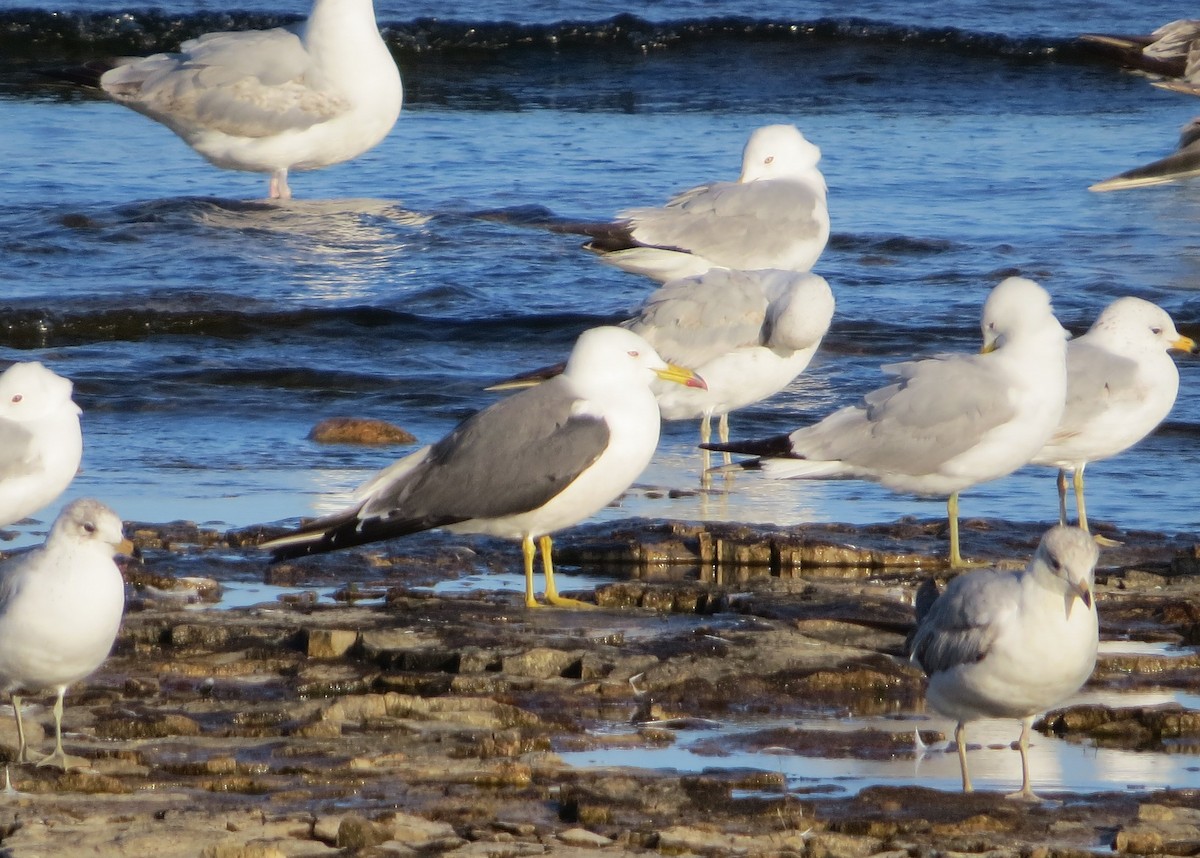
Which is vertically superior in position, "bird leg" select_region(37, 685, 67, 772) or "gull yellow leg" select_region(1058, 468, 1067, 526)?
"bird leg" select_region(37, 685, 67, 772)

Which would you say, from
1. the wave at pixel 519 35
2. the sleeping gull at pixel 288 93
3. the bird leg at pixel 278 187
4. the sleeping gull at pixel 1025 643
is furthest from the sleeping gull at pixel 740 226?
the wave at pixel 519 35

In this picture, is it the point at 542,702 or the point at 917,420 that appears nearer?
the point at 542,702

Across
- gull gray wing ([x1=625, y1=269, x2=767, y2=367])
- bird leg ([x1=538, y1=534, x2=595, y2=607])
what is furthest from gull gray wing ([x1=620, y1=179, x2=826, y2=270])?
bird leg ([x1=538, y1=534, x2=595, y2=607])

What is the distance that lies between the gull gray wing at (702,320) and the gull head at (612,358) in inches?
71.0

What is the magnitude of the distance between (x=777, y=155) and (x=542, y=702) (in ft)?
19.2

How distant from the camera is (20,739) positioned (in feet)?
14.2

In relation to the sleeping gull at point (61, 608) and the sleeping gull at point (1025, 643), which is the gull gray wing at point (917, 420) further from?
the sleeping gull at point (61, 608)

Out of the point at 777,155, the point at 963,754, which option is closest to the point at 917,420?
the point at 963,754

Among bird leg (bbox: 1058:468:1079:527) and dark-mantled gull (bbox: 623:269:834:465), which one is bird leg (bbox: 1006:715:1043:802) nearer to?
bird leg (bbox: 1058:468:1079:527)

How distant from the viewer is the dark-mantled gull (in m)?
7.95

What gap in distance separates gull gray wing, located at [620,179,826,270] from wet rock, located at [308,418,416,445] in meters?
2.18

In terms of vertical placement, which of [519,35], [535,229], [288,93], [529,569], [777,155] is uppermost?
[519,35]

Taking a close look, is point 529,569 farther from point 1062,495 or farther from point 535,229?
point 535,229

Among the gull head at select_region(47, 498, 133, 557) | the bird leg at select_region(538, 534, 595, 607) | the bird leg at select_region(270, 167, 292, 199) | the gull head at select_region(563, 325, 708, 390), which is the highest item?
the gull head at select_region(563, 325, 708, 390)
